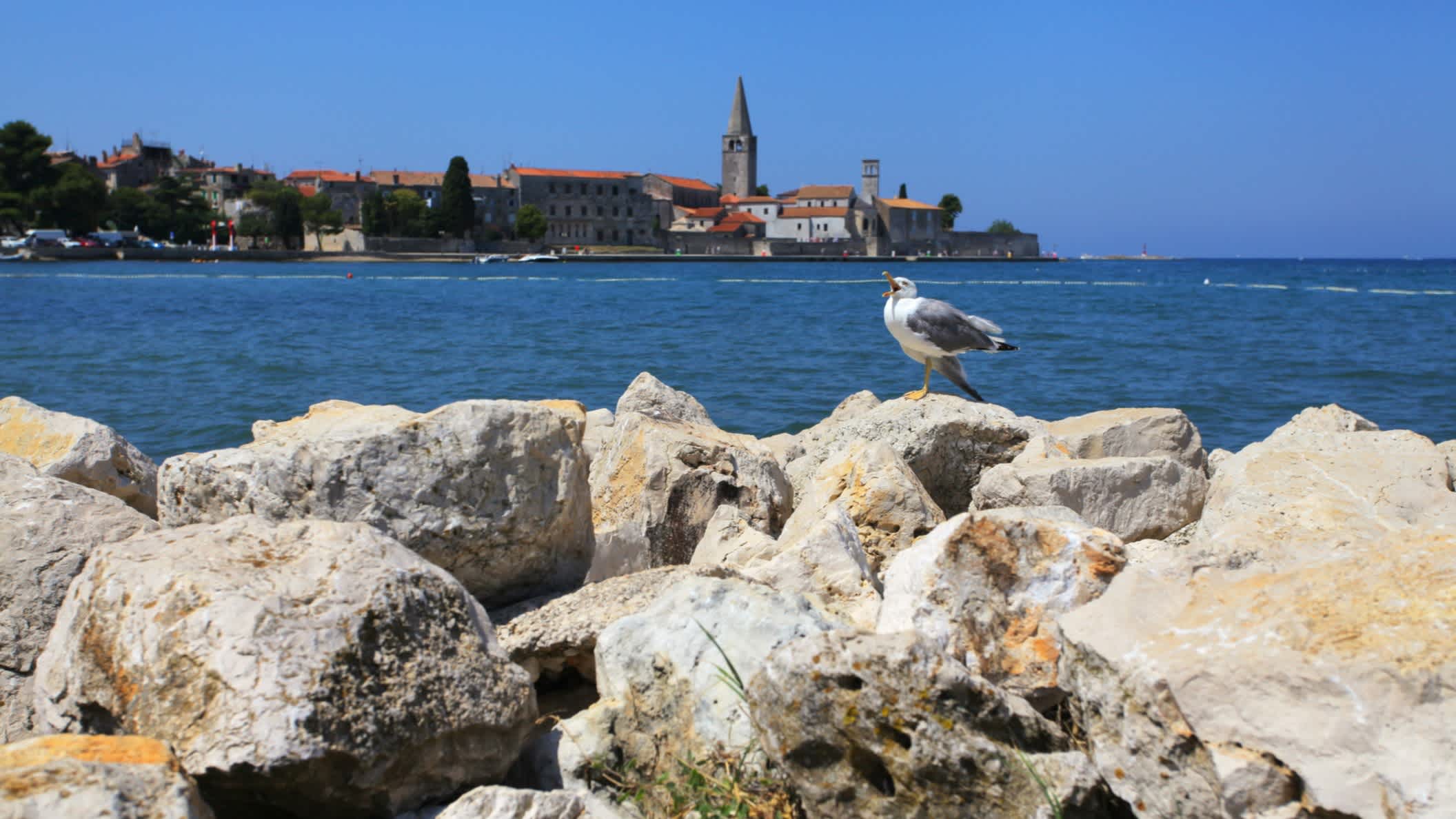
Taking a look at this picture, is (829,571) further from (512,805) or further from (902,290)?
(902,290)

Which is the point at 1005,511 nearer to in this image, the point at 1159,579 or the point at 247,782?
the point at 1159,579

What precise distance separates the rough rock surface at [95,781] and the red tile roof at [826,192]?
3788 inches

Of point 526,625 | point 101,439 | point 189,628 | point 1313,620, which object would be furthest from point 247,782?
point 101,439

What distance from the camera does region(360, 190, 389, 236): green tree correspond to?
79.2 m

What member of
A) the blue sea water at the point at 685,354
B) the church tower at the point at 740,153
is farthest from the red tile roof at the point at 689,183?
the blue sea water at the point at 685,354

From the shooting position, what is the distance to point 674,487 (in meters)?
4.32

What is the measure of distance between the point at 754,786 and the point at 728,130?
4322 inches

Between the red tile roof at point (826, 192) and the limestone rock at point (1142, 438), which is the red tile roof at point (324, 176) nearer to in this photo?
the red tile roof at point (826, 192)

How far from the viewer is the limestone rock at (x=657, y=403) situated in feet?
19.1

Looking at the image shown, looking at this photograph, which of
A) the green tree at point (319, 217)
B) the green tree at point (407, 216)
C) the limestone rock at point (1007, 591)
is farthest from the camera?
the green tree at point (319, 217)

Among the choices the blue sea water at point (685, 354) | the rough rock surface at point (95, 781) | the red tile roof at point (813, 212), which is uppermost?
the red tile roof at point (813, 212)

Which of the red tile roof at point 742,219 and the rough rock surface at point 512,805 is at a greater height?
the red tile roof at point 742,219

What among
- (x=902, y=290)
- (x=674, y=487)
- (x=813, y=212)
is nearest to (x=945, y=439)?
(x=674, y=487)

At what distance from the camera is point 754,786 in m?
2.51
